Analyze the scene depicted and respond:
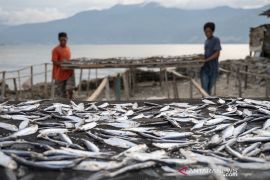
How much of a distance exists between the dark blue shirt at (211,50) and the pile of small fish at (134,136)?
3.17 meters

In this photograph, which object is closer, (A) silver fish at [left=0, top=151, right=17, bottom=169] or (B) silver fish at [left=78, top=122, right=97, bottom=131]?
(A) silver fish at [left=0, top=151, right=17, bottom=169]

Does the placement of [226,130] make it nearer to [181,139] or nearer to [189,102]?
[181,139]

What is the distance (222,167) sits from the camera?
3189mm

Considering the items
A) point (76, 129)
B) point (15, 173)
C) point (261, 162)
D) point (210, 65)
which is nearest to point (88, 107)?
point (76, 129)

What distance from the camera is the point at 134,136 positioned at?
405 cm

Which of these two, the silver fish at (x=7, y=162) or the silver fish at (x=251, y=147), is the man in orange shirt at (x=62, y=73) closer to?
Result: the silver fish at (x=7, y=162)

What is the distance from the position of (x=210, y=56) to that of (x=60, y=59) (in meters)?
3.77

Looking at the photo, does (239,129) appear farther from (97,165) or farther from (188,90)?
(188,90)

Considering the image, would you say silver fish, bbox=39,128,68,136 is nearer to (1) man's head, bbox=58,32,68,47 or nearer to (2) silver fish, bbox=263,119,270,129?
(2) silver fish, bbox=263,119,270,129

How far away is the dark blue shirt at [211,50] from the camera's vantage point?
8.77 metres

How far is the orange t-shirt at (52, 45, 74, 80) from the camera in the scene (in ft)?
32.1

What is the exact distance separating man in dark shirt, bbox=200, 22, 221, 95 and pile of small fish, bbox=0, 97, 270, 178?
10.2 ft

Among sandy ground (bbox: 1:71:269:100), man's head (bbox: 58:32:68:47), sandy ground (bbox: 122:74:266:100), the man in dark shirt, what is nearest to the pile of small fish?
the man in dark shirt

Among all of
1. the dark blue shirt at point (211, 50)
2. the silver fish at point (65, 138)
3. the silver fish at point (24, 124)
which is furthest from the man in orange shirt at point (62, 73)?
the silver fish at point (65, 138)
